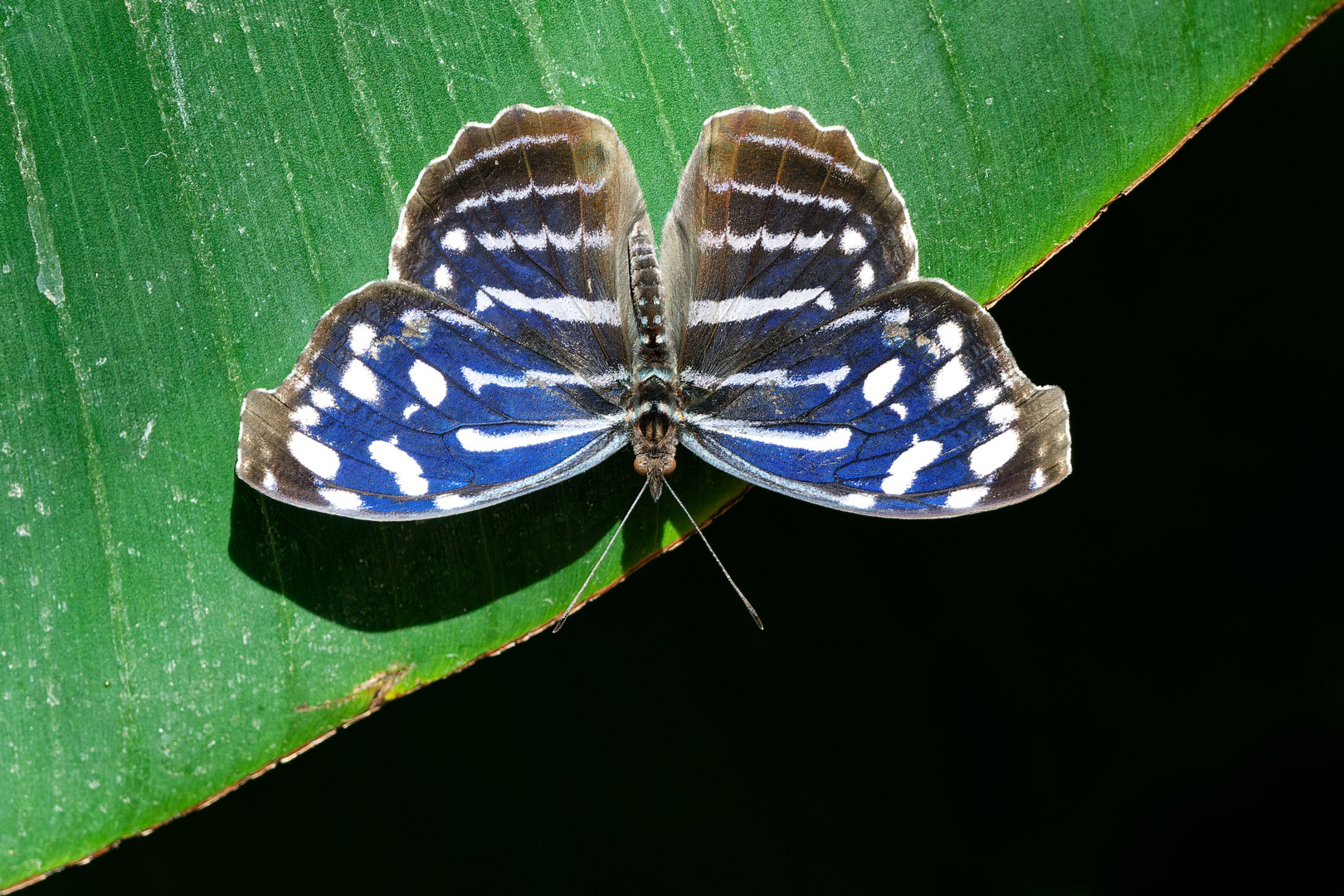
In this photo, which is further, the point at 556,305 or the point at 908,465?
the point at 556,305

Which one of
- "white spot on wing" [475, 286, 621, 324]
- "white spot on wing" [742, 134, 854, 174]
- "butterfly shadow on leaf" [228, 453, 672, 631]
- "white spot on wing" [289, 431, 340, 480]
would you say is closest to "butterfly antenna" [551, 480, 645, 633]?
→ "butterfly shadow on leaf" [228, 453, 672, 631]

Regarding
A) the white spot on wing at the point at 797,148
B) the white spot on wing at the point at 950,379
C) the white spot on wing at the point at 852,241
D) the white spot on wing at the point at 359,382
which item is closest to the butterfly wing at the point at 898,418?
the white spot on wing at the point at 950,379

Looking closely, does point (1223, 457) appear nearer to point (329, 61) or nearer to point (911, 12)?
point (911, 12)

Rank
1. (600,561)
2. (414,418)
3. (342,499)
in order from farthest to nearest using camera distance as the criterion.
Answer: (600,561)
(414,418)
(342,499)

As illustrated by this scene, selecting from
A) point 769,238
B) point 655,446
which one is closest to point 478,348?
point 655,446

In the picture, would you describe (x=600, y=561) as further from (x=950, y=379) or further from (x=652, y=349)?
(x=950, y=379)

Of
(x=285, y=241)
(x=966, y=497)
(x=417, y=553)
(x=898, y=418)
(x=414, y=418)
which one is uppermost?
(x=285, y=241)

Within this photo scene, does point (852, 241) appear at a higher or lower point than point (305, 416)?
lower

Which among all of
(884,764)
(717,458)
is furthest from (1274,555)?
(717,458)

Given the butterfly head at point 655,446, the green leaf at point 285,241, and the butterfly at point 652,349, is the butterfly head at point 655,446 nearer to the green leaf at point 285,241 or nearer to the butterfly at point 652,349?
the butterfly at point 652,349
